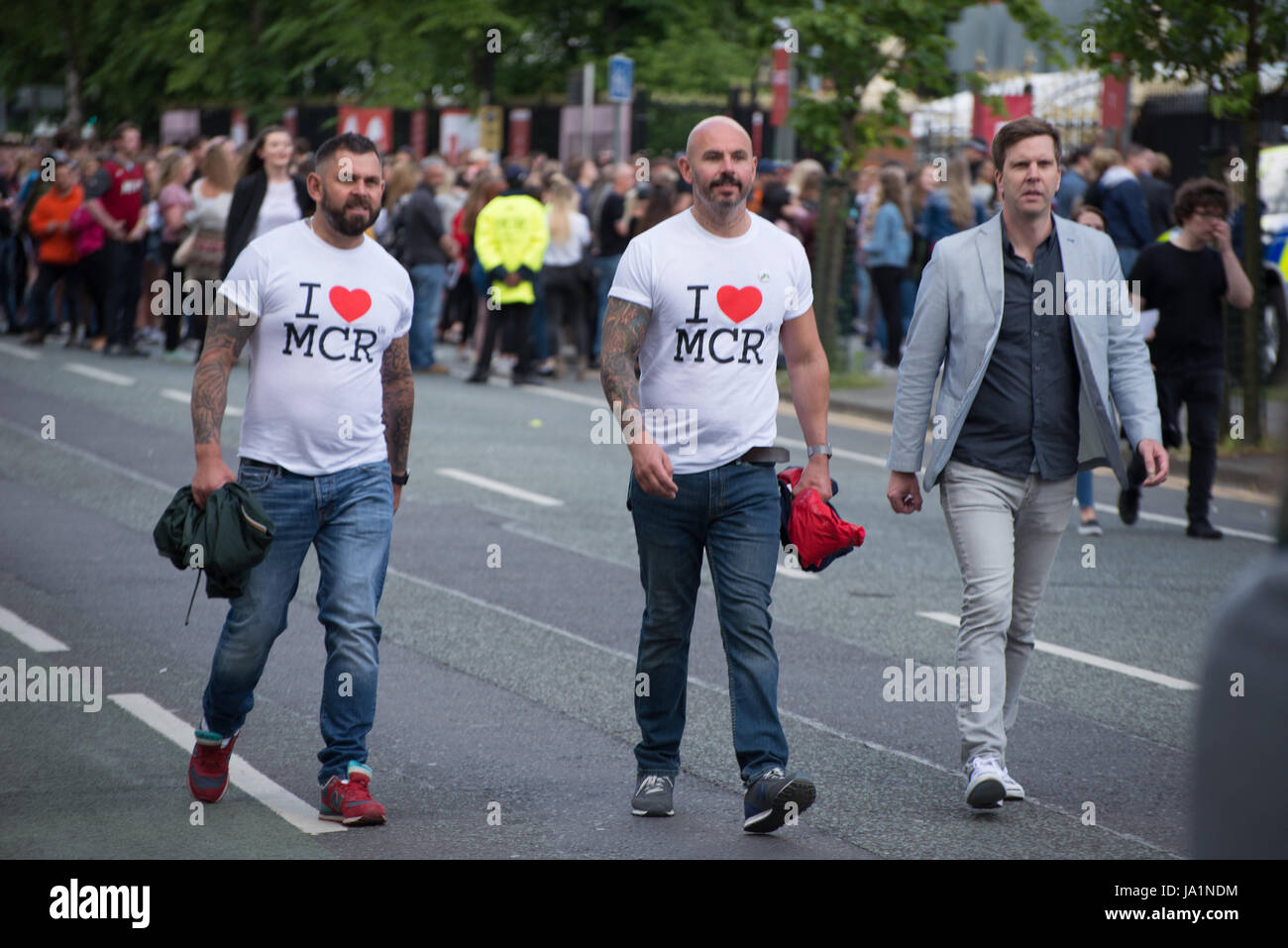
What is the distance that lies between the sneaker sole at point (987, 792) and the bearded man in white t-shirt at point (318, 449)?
5.58ft

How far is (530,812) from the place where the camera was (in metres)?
5.49

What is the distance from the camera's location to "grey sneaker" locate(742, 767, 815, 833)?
520cm

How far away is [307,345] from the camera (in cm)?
540

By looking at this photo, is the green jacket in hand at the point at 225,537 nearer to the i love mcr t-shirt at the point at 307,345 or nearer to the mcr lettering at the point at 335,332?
the i love mcr t-shirt at the point at 307,345

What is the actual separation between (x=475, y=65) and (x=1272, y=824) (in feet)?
135

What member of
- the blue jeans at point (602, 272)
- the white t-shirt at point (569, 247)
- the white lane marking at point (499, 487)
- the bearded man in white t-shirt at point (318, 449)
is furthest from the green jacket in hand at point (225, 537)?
the blue jeans at point (602, 272)

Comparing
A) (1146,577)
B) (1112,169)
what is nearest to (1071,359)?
(1146,577)

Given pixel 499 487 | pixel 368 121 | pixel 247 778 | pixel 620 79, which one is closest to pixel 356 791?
pixel 247 778

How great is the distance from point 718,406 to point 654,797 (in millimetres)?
1136

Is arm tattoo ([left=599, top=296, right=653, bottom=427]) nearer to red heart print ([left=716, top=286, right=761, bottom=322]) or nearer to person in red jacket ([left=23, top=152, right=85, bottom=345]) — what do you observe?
red heart print ([left=716, top=286, right=761, bottom=322])

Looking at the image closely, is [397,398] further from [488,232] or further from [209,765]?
[488,232]
